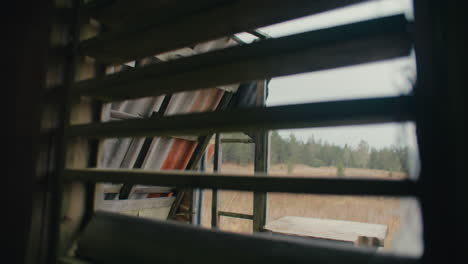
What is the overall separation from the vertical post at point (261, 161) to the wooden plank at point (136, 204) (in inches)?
→ 49.3

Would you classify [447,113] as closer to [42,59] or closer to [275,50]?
[275,50]

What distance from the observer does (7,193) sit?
1.05 metres

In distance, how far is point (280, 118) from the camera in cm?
53

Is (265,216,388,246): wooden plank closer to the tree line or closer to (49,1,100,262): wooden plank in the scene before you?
the tree line

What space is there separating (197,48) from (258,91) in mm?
1130

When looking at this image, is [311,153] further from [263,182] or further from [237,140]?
[263,182]

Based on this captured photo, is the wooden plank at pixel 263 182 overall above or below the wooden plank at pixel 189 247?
above

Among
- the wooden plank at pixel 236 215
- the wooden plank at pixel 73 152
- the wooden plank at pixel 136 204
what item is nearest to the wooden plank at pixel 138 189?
the wooden plank at pixel 136 204

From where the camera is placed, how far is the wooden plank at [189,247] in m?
0.53

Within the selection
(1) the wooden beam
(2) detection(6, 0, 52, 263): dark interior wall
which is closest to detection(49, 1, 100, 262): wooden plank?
(2) detection(6, 0, 52, 263): dark interior wall

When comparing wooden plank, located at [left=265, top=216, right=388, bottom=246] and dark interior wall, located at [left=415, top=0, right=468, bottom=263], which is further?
wooden plank, located at [left=265, top=216, right=388, bottom=246]

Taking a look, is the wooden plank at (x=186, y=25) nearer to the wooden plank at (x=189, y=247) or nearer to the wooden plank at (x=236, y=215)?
the wooden plank at (x=189, y=247)

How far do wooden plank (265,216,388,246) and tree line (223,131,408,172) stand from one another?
0.68m

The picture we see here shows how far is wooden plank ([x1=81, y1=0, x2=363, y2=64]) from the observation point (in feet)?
1.96
